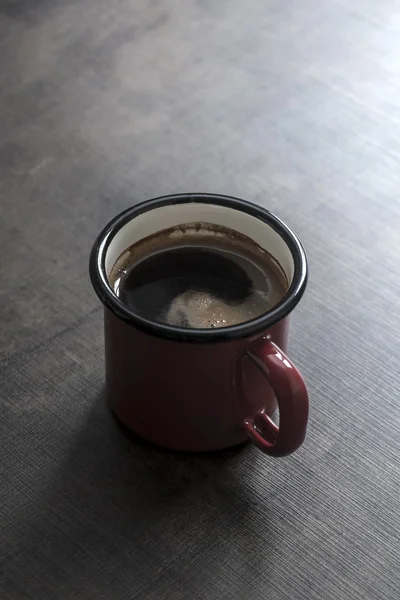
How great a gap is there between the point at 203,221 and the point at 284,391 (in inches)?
6.1

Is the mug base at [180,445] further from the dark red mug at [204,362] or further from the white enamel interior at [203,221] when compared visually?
the white enamel interior at [203,221]

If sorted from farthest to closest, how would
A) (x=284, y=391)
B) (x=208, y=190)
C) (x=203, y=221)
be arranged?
1. (x=208, y=190)
2. (x=203, y=221)
3. (x=284, y=391)

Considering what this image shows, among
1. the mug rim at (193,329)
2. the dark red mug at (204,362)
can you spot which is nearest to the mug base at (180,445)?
the dark red mug at (204,362)

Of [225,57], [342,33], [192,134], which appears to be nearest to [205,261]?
[192,134]

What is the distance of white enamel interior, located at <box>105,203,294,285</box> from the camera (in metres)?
0.54

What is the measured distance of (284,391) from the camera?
0.47 metres

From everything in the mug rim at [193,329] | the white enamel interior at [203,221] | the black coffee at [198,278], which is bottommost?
the black coffee at [198,278]

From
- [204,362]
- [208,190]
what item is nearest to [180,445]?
[204,362]

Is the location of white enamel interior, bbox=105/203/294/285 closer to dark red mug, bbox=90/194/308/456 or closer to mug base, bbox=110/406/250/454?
dark red mug, bbox=90/194/308/456

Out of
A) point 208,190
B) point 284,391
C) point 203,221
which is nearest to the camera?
point 284,391

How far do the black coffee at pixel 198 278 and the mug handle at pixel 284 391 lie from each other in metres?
0.06

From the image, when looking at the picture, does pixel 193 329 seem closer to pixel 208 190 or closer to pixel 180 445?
pixel 180 445

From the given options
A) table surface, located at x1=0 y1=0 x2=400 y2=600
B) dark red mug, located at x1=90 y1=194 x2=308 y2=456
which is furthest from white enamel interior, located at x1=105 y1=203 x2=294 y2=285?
table surface, located at x1=0 y1=0 x2=400 y2=600

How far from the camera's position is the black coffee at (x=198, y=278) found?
54 centimetres
